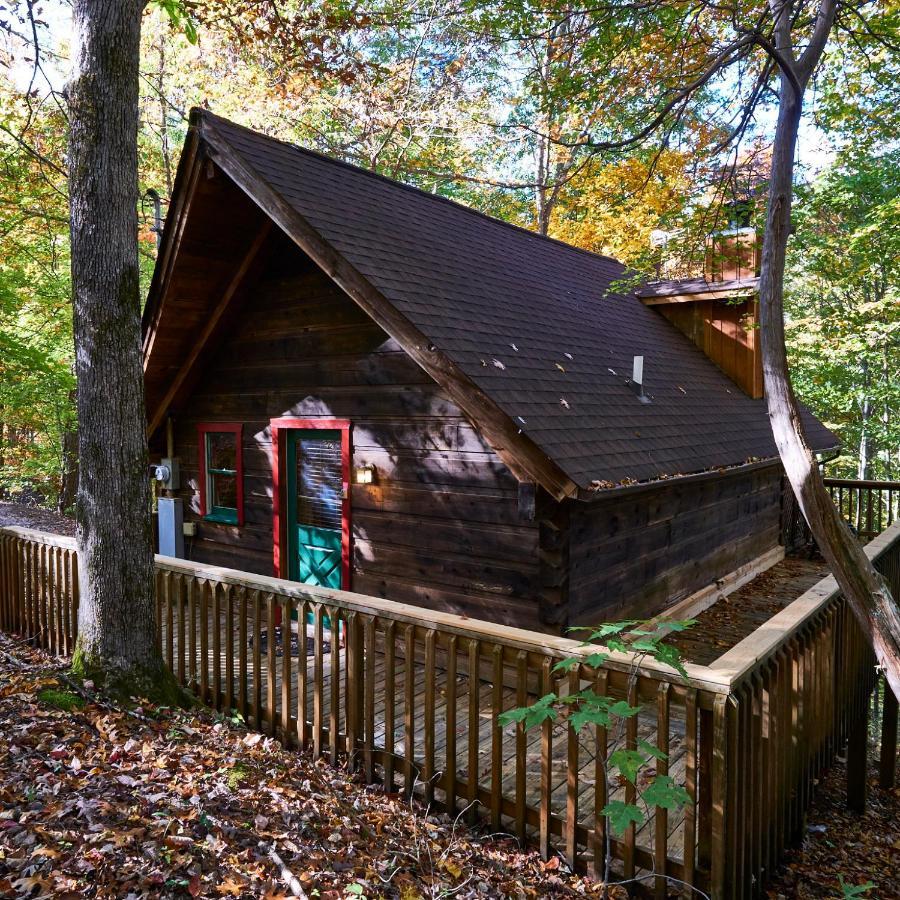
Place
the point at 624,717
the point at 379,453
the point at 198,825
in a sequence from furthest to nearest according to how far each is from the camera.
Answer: the point at 379,453
the point at 198,825
the point at 624,717

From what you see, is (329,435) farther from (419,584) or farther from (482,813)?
(482,813)

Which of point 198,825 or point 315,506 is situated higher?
point 315,506

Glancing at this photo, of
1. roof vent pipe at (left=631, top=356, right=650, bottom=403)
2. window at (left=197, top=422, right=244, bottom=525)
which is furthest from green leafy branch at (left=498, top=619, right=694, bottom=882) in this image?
window at (left=197, top=422, right=244, bottom=525)

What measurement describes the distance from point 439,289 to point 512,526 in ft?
8.62

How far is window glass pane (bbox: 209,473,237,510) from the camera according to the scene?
9.55 m

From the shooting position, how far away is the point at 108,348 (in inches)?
198

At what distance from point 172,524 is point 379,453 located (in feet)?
13.2

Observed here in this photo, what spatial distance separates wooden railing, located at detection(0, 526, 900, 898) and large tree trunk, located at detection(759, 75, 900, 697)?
0.37m

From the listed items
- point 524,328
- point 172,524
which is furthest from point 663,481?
point 172,524

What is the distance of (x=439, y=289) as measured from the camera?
23.9 feet

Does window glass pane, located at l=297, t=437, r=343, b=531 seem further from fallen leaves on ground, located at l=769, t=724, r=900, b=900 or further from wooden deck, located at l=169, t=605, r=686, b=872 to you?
fallen leaves on ground, located at l=769, t=724, r=900, b=900

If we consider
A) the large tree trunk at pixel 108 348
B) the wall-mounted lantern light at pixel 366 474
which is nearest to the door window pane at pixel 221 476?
the wall-mounted lantern light at pixel 366 474

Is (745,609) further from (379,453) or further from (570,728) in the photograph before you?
(570,728)

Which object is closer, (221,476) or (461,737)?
(461,737)
